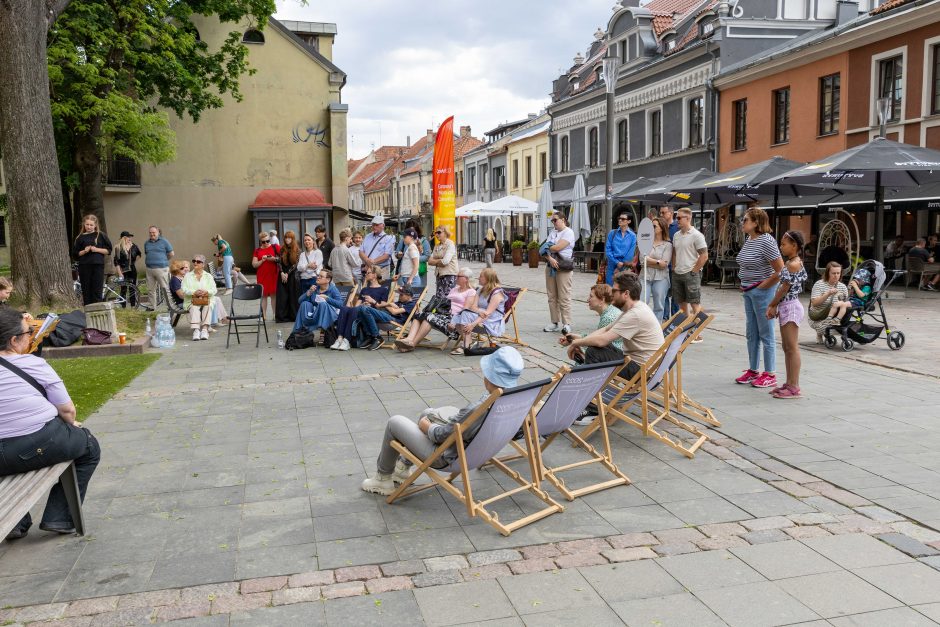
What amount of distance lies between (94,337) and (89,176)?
11.3 metres

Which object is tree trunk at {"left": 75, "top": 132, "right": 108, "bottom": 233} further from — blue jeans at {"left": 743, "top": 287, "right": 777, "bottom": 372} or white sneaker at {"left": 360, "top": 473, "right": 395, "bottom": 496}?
white sneaker at {"left": 360, "top": 473, "right": 395, "bottom": 496}

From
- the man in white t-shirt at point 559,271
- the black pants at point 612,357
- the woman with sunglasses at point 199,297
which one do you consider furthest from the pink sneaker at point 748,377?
the woman with sunglasses at point 199,297

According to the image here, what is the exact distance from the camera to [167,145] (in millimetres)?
22391

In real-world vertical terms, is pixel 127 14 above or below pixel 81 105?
above

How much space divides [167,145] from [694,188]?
14.5 meters

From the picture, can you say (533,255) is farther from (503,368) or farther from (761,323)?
(503,368)

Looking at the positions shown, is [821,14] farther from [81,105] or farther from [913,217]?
[81,105]

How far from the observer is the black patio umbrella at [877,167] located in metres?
14.2

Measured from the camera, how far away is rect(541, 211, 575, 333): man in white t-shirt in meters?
11.8

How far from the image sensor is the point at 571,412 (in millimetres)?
5129

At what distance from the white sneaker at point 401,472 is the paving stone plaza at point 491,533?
17 cm

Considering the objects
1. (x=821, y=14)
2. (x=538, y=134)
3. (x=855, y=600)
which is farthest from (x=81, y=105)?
(x=538, y=134)

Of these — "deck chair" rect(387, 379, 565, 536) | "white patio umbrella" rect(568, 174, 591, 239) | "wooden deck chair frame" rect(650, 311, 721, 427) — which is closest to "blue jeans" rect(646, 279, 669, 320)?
"wooden deck chair frame" rect(650, 311, 721, 427)

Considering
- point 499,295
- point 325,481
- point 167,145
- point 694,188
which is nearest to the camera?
point 325,481
